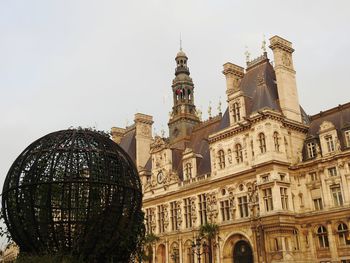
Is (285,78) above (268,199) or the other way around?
above

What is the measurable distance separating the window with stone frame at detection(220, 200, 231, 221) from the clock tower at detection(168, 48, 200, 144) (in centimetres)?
1679

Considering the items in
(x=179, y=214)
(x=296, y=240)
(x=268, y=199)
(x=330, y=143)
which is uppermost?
(x=330, y=143)

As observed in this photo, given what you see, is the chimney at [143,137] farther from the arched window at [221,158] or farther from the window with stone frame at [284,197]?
the window with stone frame at [284,197]

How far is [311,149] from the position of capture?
4388cm

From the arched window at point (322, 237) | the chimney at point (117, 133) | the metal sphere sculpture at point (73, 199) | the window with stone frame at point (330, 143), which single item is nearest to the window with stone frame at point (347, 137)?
the window with stone frame at point (330, 143)

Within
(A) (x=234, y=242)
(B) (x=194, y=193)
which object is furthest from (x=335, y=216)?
(B) (x=194, y=193)

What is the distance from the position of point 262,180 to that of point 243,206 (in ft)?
12.2

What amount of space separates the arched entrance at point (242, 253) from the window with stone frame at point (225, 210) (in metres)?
2.71

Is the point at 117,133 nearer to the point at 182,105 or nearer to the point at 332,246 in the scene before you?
the point at 182,105

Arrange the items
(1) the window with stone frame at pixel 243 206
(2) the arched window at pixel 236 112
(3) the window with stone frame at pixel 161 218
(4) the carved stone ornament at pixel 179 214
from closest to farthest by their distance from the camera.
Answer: (1) the window with stone frame at pixel 243 206
(2) the arched window at pixel 236 112
(4) the carved stone ornament at pixel 179 214
(3) the window with stone frame at pixel 161 218

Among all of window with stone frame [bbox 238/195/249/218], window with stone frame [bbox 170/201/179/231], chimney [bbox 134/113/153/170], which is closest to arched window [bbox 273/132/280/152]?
window with stone frame [bbox 238/195/249/218]

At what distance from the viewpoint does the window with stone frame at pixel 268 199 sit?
134ft

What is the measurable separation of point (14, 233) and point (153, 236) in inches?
1268

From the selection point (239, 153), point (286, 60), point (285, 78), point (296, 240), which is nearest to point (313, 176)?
point (296, 240)
